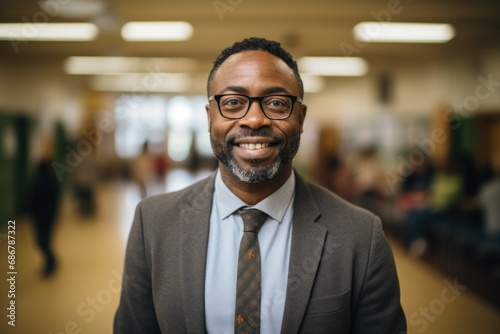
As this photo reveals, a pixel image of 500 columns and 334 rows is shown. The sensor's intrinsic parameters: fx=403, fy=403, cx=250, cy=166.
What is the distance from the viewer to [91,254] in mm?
5918

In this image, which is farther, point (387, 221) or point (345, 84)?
point (345, 84)

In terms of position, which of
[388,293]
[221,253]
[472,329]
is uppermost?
[221,253]

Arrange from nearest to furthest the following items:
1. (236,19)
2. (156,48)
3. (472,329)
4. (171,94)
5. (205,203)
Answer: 1. (205,203)
2. (472,329)
3. (236,19)
4. (156,48)
5. (171,94)

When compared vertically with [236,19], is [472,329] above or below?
below

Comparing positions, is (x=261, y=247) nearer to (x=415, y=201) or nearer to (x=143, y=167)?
(x=415, y=201)

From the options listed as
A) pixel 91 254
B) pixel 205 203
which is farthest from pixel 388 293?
pixel 91 254

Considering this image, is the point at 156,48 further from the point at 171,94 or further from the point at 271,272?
the point at 171,94

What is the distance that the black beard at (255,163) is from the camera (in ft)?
4.58

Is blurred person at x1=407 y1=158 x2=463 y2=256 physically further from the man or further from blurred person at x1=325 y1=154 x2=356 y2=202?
the man

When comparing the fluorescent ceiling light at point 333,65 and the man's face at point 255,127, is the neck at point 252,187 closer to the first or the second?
the man's face at point 255,127

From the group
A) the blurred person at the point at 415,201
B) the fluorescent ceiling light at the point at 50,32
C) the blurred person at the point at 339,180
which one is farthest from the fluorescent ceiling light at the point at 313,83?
the fluorescent ceiling light at the point at 50,32

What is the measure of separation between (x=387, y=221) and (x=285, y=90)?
620 cm

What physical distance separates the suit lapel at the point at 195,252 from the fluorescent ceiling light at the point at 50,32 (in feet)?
14.2

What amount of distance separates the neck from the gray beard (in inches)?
2.8
